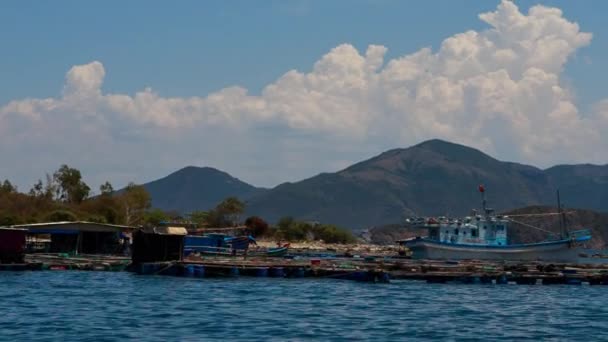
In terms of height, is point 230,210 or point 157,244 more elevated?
point 230,210

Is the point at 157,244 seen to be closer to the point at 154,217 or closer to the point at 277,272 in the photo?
the point at 277,272

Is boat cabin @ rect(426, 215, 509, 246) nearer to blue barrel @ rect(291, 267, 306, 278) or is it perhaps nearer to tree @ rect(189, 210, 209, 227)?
blue barrel @ rect(291, 267, 306, 278)

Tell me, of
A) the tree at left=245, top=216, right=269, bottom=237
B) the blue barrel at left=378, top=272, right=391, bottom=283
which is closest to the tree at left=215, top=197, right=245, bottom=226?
the tree at left=245, top=216, right=269, bottom=237

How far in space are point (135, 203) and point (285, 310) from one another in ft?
327

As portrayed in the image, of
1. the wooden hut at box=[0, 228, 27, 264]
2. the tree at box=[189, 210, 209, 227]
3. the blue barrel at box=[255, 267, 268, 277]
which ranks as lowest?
the blue barrel at box=[255, 267, 268, 277]

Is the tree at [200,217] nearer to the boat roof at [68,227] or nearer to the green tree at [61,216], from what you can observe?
the green tree at [61,216]

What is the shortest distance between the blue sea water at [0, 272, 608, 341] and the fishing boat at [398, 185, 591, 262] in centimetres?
4596

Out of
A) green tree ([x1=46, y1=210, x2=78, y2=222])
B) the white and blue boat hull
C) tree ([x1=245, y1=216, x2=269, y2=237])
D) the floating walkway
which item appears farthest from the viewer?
tree ([x1=245, y1=216, x2=269, y2=237])

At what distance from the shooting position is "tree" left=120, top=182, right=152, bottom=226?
133 m

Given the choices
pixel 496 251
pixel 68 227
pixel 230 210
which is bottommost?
pixel 496 251

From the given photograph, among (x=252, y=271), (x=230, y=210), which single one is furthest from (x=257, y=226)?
(x=252, y=271)

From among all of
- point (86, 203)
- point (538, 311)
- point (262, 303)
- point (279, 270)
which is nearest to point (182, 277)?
point (279, 270)

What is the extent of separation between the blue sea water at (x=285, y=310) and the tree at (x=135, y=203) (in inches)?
2971

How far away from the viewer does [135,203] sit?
449 feet
